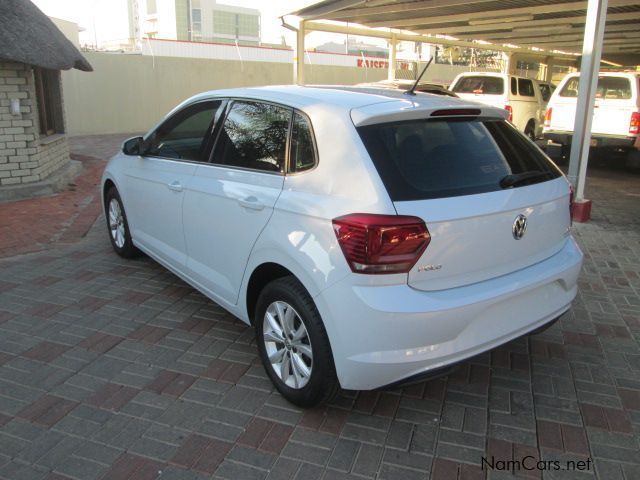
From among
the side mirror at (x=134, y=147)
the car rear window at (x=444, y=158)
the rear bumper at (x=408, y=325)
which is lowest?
the rear bumper at (x=408, y=325)

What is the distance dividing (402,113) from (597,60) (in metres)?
5.03

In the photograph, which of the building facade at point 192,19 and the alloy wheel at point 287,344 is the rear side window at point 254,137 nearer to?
Answer: the alloy wheel at point 287,344

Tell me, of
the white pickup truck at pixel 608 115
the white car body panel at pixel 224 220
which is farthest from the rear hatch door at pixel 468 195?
the white pickup truck at pixel 608 115

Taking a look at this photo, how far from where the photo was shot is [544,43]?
65.3 ft

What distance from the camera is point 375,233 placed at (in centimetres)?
251

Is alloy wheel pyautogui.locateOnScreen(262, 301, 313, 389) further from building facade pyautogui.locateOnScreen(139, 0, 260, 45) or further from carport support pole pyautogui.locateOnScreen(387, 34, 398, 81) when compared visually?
building facade pyautogui.locateOnScreen(139, 0, 260, 45)

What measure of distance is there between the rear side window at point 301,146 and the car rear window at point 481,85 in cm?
1148

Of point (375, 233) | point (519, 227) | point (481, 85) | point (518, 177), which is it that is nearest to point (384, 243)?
point (375, 233)

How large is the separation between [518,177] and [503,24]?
1357cm

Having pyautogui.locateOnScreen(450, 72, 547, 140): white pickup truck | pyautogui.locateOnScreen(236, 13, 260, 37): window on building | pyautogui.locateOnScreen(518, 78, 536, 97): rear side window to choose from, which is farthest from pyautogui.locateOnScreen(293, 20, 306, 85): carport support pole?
pyautogui.locateOnScreen(236, 13, 260, 37): window on building

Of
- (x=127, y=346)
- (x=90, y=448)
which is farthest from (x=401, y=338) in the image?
(x=127, y=346)

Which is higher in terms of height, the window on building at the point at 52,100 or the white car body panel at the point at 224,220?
the window on building at the point at 52,100

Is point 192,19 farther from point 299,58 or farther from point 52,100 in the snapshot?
point 52,100

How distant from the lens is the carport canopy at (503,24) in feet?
22.5
